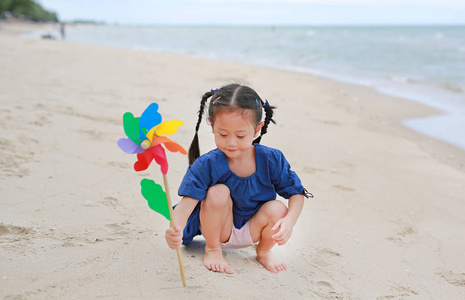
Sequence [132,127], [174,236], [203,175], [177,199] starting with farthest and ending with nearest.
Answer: [177,199] → [203,175] → [174,236] → [132,127]

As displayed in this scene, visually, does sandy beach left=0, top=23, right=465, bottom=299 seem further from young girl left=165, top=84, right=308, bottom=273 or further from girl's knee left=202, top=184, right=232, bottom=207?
girl's knee left=202, top=184, right=232, bottom=207

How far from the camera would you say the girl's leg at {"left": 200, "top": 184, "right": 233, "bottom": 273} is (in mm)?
2211

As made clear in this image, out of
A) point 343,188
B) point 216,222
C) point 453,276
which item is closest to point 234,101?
point 216,222

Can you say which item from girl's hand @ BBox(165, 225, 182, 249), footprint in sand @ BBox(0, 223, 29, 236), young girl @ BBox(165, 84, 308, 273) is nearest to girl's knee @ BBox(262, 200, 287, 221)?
young girl @ BBox(165, 84, 308, 273)

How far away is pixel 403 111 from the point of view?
7.52 meters

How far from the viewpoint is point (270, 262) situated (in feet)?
7.76

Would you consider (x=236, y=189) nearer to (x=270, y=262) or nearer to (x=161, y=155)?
(x=270, y=262)

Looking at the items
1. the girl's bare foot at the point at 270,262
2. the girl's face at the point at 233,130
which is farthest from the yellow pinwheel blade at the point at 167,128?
the girl's bare foot at the point at 270,262

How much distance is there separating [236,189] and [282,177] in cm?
26

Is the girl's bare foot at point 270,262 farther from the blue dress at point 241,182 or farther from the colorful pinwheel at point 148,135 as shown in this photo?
the colorful pinwheel at point 148,135

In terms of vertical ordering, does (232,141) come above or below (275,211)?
above

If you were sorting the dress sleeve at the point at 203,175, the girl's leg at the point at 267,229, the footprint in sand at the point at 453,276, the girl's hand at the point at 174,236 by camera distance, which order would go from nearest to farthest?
the girl's hand at the point at 174,236 → the dress sleeve at the point at 203,175 → the girl's leg at the point at 267,229 → the footprint in sand at the point at 453,276

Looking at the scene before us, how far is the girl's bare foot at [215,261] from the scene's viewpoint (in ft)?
7.29

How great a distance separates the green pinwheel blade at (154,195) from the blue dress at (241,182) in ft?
1.08
